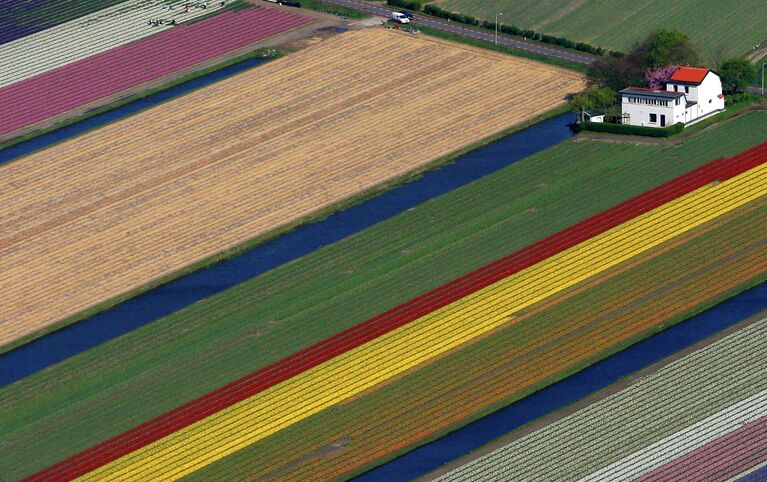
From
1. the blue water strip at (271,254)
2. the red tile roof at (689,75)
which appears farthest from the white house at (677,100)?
the blue water strip at (271,254)

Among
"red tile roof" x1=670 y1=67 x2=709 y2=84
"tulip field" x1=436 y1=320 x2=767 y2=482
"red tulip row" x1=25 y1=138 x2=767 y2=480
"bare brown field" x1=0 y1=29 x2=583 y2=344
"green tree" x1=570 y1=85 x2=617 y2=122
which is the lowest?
"bare brown field" x1=0 y1=29 x2=583 y2=344

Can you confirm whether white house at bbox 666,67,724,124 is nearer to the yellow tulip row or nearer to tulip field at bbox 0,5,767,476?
tulip field at bbox 0,5,767,476

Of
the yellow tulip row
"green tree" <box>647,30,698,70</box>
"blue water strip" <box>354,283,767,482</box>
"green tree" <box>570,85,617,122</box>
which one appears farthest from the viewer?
"green tree" <box>647,30,698,70</box>

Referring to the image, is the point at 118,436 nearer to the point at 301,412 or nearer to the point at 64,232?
the point at 301,412

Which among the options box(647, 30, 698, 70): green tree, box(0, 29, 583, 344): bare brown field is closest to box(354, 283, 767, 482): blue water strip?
box(0, 29, 583, 344): bare brown field

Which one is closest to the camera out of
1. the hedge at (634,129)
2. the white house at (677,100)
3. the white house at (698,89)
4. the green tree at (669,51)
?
the hedge at (634,129)

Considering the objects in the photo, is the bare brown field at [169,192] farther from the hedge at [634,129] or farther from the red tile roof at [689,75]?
the red tile roof at [689,75]

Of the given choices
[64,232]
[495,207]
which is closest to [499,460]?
[495,207]

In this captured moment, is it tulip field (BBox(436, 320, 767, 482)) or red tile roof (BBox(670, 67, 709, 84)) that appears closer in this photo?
tulip field (BBox(436, 320, 767, 482))
